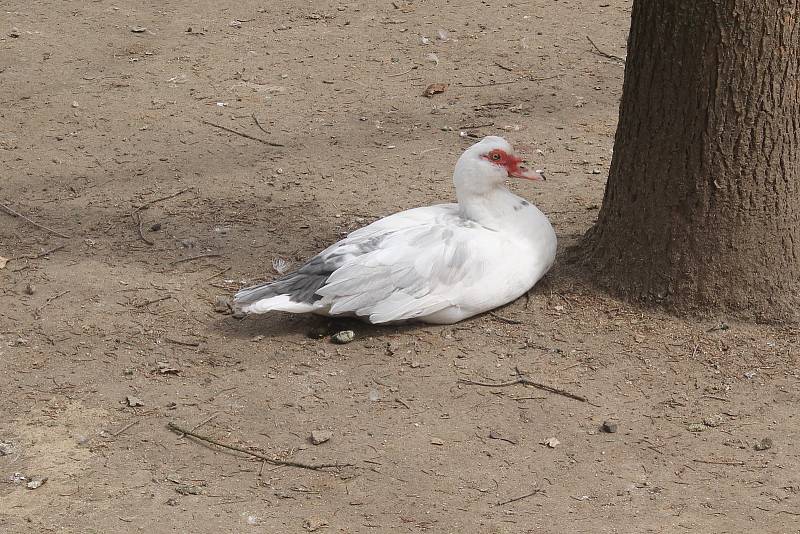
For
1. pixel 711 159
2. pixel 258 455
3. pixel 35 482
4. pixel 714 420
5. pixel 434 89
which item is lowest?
pixel 35 482

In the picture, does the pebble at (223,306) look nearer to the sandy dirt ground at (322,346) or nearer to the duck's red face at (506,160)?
the sandy dirt ground at (322,346)

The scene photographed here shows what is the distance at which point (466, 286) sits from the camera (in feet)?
15.4

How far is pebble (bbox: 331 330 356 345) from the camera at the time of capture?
4734 millimetres

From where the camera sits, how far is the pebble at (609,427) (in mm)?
4070

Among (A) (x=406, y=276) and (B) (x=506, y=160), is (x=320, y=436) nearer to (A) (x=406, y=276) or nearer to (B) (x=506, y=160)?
(A) (x=406, y=276)

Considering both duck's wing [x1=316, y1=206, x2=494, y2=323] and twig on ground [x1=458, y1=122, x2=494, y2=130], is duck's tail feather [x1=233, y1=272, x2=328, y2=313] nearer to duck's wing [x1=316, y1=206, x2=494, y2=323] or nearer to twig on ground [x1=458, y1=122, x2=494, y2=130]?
duck's wing [x1=316, y1=206, x2=494, y2=323]

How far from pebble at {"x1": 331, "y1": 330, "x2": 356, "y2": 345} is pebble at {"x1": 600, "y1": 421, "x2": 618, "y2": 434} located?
1232 mm

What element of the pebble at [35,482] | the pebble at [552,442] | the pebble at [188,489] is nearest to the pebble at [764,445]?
the pebble at [552,442]

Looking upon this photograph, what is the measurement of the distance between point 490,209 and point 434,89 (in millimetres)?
2443

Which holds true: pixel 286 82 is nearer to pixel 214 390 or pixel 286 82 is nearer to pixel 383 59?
pixel 383 59

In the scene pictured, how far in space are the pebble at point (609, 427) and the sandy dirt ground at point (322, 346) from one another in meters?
0.02

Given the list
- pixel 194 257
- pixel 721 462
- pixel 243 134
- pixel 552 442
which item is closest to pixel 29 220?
pixel 194 257

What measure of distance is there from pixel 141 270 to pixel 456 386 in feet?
6.24

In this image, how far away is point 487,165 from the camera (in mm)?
4945
